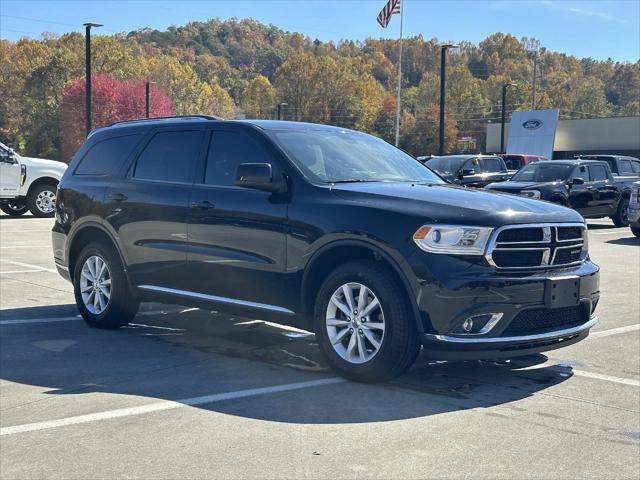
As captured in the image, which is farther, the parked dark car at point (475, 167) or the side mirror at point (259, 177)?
the parked dark car at point (475, 167)

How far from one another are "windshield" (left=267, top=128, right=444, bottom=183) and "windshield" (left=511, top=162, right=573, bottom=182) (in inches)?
524

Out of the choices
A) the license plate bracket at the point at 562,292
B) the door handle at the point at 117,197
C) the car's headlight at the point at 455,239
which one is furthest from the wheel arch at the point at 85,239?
the license plate bracket at the point at 562,292

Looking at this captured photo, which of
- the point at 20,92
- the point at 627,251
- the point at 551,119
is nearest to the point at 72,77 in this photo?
the point at 20,92

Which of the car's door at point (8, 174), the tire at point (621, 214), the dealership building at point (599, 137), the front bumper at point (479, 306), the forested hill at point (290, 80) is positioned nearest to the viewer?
the front bumper at point (479, 306)

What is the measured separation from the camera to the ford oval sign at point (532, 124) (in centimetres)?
5656

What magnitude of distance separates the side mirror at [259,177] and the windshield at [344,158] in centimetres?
24

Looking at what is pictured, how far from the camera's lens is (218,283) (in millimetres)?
6410

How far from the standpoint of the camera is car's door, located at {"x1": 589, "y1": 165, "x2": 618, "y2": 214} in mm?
20250

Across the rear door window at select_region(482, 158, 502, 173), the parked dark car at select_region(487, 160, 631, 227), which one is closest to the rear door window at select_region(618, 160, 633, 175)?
the parked dark car at select_region(487, 160, 631, 227)

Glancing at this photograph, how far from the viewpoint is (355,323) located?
217 inches

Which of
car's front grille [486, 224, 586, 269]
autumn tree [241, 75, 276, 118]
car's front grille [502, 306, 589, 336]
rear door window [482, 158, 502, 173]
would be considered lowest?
car's front grille [502, 306, 589, 336]

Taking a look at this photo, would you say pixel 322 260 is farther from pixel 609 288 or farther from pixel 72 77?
pixel 72 77

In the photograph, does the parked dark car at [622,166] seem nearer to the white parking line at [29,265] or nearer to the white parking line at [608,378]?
the white parking line at [29,265]

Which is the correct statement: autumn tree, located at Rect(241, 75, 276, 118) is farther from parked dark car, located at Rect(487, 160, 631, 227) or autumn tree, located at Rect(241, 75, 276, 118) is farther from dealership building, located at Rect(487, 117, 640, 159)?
parked dark car, located at Rect(487, 160, 631, 227)
